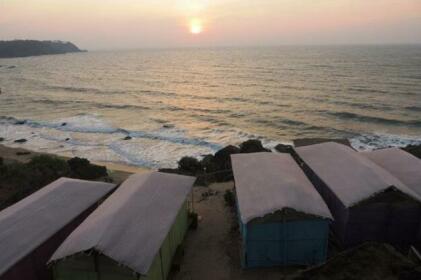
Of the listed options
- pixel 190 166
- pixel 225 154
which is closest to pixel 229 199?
pixel 190 166

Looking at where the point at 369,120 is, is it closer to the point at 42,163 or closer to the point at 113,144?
the point at 113,144

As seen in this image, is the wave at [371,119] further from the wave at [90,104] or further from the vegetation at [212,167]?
the wave at [90,104]

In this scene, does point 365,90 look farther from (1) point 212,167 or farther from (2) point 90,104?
(1) point 212,167

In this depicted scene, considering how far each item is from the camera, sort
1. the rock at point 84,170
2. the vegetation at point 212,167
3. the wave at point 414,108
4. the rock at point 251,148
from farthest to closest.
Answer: the wave at point 414,108
the rock at point 251,148
the rock at point 84,170
the vegetation at point 212,167

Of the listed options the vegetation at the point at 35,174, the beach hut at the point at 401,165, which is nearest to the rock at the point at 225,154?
the vegetation at the point at 35,174

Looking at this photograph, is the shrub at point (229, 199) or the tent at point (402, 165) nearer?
the tent at point (402, 165)

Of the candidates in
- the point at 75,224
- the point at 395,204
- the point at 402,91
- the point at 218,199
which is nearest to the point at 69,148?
the point at 218,199

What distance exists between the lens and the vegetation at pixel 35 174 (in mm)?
21656

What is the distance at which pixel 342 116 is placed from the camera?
168ft

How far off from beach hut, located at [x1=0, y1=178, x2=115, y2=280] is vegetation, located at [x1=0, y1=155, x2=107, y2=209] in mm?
5244

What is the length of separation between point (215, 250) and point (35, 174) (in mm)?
14565

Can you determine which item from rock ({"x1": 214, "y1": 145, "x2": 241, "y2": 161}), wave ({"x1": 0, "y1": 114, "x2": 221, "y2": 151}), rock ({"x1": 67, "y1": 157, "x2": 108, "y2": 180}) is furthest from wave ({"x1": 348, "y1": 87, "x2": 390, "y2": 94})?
rock ({"x1": 67, "y1": 157, "x2": 108, "y2": 180})

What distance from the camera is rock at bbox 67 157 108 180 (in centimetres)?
2671

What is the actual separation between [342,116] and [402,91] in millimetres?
23172
